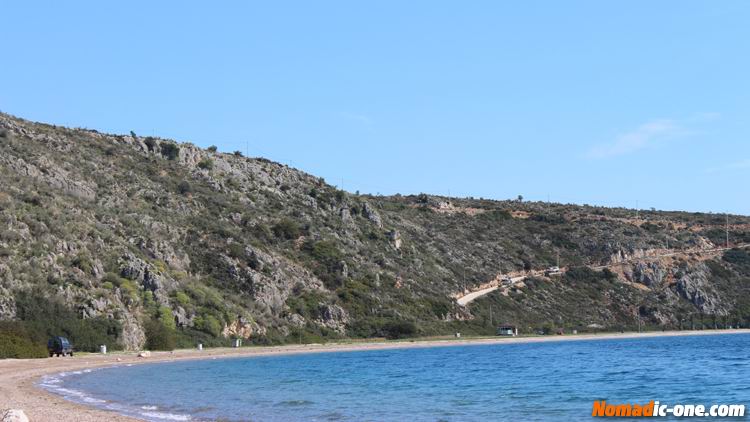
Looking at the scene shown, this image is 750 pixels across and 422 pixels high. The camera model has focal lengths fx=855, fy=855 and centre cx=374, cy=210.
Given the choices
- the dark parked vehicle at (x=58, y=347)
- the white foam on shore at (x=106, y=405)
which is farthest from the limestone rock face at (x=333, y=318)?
the white foam on shore at (x=106, y=405)

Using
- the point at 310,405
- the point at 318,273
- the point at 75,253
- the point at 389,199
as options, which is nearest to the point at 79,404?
the point at 310,405

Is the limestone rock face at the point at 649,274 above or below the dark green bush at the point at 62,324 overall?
above

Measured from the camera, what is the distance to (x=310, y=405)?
3031 centimetres

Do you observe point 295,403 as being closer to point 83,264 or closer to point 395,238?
point 83,264

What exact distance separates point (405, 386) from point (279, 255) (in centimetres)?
5426

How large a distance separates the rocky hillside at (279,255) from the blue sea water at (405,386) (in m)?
12.4

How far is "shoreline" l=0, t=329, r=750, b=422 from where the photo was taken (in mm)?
25594

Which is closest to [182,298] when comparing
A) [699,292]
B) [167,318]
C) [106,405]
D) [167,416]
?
[167,318]

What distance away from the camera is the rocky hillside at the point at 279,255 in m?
65.1

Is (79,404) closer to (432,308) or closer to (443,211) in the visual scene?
(432,308)

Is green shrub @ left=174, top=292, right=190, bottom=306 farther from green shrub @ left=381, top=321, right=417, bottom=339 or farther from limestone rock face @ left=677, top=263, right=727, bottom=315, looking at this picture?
limestone rock face @ left=677, top=263, right=727, bottom=315

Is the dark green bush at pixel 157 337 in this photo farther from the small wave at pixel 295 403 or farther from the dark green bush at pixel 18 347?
the small wave at pixel 295 403

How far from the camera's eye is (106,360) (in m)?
52.7

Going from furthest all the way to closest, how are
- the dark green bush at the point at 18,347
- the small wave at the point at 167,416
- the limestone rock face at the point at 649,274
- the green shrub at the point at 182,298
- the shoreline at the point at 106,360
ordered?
1. the limestone rock face at the point at 649,274
2. the green shrub at the point at 182,298
3. the dark green bush at the point at 18,347
4. the shoreline at the point at 106,360
5. the small wave at the point at 167,416
